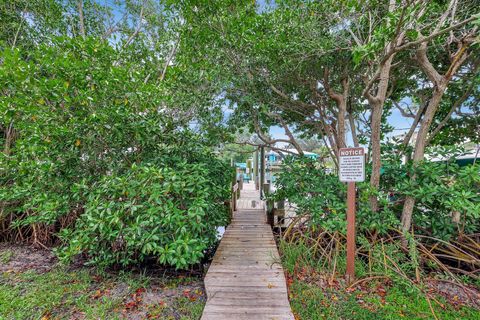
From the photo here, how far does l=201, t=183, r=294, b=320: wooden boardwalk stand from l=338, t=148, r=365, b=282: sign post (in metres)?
1.06

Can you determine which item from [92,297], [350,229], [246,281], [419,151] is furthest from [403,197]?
[92,297]

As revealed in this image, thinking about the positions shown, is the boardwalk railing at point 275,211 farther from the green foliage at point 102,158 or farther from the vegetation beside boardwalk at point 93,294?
the vegetation beside boardwalk at point 93,294

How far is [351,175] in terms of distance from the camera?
3059mm

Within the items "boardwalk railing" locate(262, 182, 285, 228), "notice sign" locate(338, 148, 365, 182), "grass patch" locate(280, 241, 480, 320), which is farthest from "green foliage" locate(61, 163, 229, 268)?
"boardwalk railing" locate(262, 182, 285, 228)

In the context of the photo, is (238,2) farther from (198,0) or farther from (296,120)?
(296,120)

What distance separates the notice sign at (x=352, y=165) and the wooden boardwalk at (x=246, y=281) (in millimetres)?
1645

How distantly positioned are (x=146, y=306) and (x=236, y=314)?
4.16ft

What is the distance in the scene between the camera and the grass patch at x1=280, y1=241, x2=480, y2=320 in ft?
8.66

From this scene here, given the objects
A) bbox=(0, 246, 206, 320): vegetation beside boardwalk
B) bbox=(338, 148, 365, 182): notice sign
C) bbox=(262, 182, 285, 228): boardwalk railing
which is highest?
bbox=(338, 148, 365, 182): notice sign

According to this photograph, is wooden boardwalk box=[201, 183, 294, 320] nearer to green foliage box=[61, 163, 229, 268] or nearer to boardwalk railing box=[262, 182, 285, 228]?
green foliage box=[61, 163, 229, 268]

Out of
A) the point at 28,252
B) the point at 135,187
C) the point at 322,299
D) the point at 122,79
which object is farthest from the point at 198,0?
the point at 28,252

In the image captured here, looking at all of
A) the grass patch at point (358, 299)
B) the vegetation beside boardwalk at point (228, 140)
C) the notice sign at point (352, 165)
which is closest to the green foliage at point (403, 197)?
the vegetation beside boardwalk at point (228, 140)

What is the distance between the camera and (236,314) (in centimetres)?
240

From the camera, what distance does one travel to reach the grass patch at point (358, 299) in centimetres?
264
